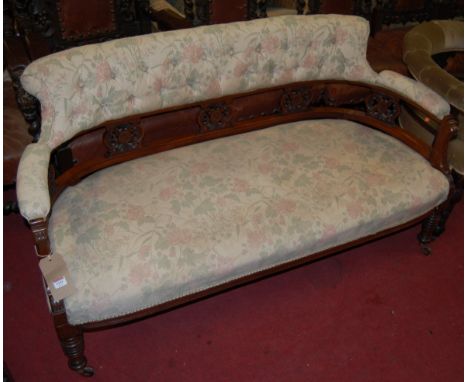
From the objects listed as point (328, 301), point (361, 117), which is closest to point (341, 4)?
point (361, 117)

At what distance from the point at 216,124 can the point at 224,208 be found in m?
0.48

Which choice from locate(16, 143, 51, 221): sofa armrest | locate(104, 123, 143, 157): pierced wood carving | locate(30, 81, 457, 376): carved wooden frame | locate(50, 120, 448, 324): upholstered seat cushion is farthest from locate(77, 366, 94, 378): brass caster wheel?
locate(104, 123, 143, 157): pierced wood carving

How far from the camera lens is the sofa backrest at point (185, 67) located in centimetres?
173

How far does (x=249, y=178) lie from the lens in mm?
1954

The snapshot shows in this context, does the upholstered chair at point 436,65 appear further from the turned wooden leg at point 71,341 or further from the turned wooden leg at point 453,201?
the turned wooden leg at point 71,341

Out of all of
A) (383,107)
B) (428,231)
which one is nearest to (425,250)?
(428,231)

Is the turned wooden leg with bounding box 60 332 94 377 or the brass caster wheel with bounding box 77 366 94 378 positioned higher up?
the turned wooden leg with bounding box 60 332 94 377

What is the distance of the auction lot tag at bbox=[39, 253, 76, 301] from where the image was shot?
1.47m

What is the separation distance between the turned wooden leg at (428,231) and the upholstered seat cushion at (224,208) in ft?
0.51

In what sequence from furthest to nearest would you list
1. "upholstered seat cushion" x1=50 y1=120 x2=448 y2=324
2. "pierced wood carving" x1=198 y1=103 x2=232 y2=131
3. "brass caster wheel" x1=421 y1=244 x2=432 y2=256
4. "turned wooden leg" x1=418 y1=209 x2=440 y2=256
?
"brass caster wheel" x1=421 y1=244 x2=432 y2=256
"turned wooden leg" x1=418 y1=209 x2=440 y2=256
"pierced wood carving" x1=198 y1=103 x2=232 y2=131
"upholstered seat cushion" x1=50 y1=120 x2=448 y2=324

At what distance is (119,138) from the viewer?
1971mm

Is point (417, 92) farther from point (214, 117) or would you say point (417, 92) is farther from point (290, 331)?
point (290, 331)

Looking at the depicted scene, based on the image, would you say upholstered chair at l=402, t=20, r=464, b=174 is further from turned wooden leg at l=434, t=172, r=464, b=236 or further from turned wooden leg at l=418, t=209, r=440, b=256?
turned wooden leg at l=418, t=209, r=440, b=256

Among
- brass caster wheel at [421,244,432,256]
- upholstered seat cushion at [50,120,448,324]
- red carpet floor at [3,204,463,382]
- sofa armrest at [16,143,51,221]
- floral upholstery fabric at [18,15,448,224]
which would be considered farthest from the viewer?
brass caster wheel at [421,244,432,256]
